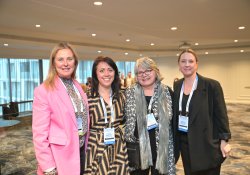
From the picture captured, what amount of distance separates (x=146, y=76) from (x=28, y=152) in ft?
13.5

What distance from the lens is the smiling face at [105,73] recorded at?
6.60 feet

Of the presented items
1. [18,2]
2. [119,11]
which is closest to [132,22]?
[119,11]

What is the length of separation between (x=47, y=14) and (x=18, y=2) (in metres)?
0.85

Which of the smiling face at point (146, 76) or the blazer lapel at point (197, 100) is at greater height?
the smiling face at point (146, 76)

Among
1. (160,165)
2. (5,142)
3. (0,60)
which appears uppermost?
(0,60)

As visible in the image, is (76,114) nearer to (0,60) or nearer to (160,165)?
(160,165)

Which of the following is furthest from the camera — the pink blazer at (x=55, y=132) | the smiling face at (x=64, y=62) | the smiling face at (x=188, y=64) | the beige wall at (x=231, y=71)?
the beige wall at (x=231, y=71)

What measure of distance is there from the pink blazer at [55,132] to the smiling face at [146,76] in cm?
67

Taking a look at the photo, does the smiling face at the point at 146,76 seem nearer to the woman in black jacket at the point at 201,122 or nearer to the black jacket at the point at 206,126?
the woman in black jacket at the point at 201,122

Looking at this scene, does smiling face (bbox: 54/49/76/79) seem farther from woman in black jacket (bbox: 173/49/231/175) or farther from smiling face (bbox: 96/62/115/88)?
woman in black jacket (bbox: 173/49/231/175)

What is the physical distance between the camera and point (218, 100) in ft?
7.08

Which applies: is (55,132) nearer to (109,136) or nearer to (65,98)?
(65,98)

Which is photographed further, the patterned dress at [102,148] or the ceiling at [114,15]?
the ceiling at [114,15]

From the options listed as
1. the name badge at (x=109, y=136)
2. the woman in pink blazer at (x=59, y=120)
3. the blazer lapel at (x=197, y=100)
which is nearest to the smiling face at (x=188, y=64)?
the blazer lapel at (x=197, y=100)
